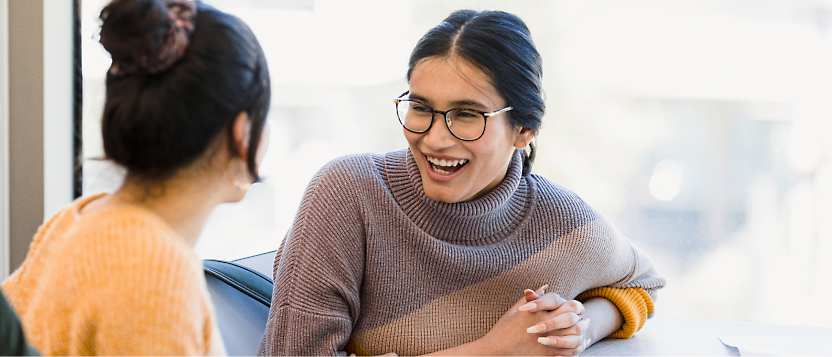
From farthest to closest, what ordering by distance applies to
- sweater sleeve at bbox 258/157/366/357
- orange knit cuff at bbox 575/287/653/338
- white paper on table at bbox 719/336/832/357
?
1. orange knit cuff at bbox 575/287/653/338
2. white paper on table at bbox 719/336/832/357
3. sweater sleeve at bbox 258/157/366/357

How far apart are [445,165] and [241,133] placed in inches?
23.1

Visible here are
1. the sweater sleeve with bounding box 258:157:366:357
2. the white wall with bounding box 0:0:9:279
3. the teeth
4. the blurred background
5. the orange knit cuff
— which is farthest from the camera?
the blurred background

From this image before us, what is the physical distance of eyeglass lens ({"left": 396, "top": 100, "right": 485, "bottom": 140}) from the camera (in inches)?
45.8

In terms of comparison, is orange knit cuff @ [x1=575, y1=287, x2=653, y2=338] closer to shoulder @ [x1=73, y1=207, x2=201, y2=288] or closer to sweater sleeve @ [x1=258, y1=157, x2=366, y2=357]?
sweater sleeve @ [x1=258, y1=157, x2=366, y2=357]

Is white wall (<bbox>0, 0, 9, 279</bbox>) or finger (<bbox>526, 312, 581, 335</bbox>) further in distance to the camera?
white wall (<bbox>0, 0, 9, 279</bbox>)

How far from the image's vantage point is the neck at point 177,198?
2.16ft

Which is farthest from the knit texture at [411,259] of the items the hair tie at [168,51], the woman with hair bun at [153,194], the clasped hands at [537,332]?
the hair tie at [168,51]

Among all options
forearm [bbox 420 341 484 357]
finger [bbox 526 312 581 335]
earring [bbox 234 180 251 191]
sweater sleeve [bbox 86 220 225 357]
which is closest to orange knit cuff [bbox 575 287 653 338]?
finger [bbox 526 312 581 335]

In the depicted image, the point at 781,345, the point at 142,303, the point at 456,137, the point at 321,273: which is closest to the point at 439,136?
the point at 456,137

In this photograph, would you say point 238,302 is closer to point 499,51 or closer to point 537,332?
point 537,332

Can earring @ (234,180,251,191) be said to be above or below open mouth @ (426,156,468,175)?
above

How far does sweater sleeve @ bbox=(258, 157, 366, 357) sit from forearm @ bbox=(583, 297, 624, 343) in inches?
21.1

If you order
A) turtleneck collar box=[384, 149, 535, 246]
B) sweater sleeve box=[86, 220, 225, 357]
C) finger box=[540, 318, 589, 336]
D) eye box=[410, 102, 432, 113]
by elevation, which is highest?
eye box=[410, 102, 432, 113]

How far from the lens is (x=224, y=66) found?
0.65m
